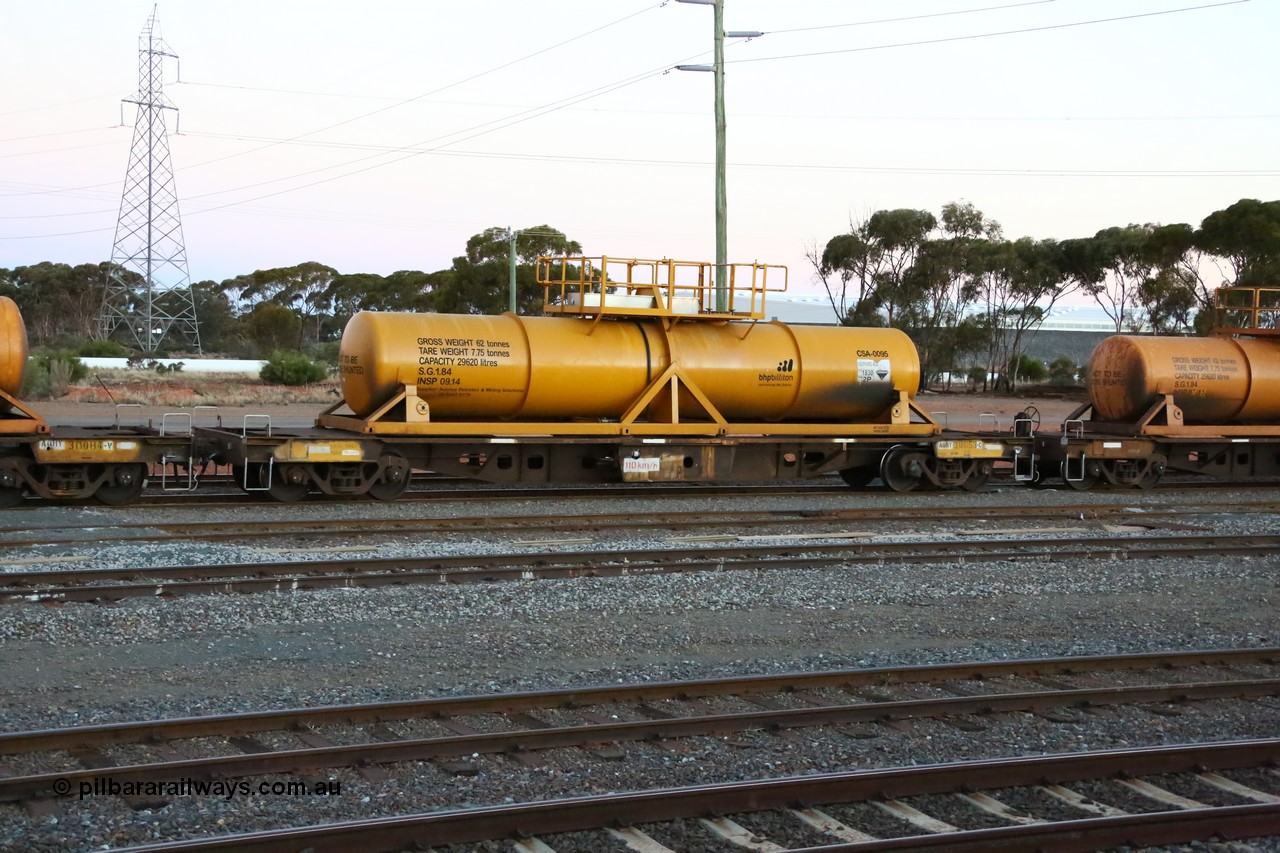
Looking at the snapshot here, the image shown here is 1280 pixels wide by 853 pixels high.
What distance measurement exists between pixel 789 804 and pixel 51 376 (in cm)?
3720

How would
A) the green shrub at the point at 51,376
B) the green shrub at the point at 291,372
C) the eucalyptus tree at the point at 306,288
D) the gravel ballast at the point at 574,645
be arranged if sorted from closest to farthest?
1. the gravel ballast at the point at 574,645
2. the green shrub at the point at 51,376
3. the green shrub at the point at 291,372
4. the eucalyptus tree at the point at 306,288

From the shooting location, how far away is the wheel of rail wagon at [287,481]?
54.0 ft

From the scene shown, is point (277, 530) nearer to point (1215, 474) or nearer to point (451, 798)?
point (451, 798)

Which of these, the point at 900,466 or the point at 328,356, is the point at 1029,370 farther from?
the point at 900,466

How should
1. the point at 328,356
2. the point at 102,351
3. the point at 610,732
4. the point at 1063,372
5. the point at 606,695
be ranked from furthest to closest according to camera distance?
the point at 1063,372, the point at 328,356, the point at 102,351, the point at 606,695, the point at 610,732

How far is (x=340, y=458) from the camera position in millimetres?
16469

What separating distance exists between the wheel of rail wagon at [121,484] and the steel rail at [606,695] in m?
10.1

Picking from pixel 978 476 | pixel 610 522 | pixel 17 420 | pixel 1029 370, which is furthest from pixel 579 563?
pixel 1029 370

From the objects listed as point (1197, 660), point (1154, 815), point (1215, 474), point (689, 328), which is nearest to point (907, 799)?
point (1154, 815)

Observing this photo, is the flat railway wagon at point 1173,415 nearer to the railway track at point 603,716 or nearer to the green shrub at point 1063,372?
the railway track at point 603,716

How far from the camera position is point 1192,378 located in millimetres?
21828

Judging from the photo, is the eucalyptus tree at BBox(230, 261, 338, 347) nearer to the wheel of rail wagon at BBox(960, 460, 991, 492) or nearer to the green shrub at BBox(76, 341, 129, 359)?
the green shrub at BBox(76, 341, 129, 359)

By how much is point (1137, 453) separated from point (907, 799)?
1713 centimetres

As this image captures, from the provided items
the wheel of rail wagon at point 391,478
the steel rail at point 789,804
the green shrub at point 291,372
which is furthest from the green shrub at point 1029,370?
the steel rail at point 789,804
